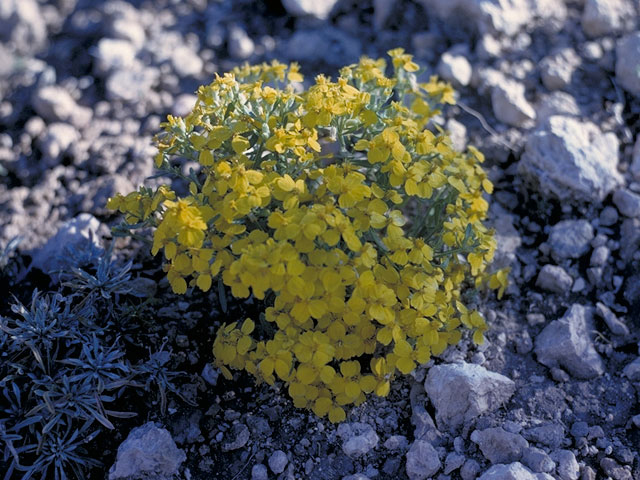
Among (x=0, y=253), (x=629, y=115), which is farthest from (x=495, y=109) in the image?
(x=0, y=253)

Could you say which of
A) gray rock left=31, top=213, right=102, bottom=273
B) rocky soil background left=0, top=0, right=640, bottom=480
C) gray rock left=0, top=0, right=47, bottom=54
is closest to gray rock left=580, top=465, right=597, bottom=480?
rocky soil background left=0, top=0, right=640, bottom=480

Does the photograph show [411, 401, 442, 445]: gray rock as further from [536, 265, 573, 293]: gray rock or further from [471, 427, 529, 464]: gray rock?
[536, 265, 573, 293]: gray rock

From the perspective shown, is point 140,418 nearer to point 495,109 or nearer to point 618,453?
point 618,453

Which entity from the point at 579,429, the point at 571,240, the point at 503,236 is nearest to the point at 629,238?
the point at 571,240

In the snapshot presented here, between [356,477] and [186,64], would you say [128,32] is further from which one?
[356,477]

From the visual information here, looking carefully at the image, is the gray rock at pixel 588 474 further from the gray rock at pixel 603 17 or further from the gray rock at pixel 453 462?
the gray rock at pixel 603 17

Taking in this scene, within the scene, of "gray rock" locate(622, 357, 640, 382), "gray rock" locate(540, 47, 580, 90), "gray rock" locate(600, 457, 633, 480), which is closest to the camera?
"gray rock" locate(600, 457, 633, 480)
